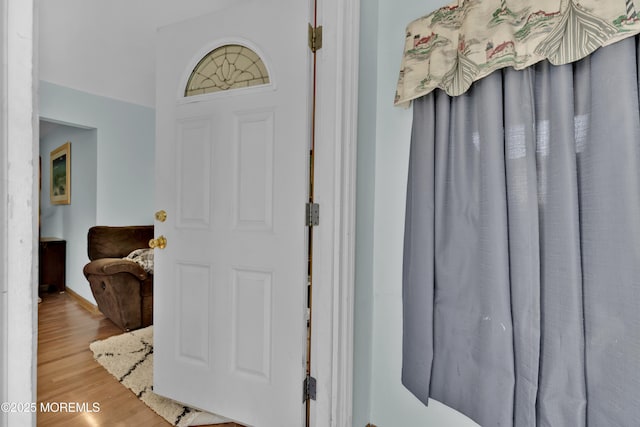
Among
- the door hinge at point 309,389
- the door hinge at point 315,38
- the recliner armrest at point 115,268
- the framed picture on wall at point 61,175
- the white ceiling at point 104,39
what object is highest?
the white ceiling at point 104,39

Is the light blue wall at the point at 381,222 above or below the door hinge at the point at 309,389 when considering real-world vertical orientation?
above

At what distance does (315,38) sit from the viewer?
4.38ft

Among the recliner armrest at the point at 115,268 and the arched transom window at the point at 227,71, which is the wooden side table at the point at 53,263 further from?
the arched transom window at the point at 227,71

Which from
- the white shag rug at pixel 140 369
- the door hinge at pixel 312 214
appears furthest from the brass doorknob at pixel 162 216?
the white shag rug at pixel 140 369

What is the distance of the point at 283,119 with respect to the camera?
4.56 feet

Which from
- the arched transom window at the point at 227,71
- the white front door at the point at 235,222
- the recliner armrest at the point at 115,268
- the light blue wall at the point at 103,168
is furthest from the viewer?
the light blue wall at the point at 103,168

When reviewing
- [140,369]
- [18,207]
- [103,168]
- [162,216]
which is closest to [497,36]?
[18,207]

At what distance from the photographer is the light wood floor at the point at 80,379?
5.45 feet

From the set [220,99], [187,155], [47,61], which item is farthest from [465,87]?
[47,61]

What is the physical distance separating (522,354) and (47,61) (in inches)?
155

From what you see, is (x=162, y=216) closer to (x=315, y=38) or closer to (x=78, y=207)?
(x=315, y=38)

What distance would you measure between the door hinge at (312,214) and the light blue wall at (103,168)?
11.1 feet

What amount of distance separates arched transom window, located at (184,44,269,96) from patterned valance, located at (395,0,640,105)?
0.66 meters

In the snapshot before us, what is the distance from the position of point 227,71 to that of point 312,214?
83 cm
